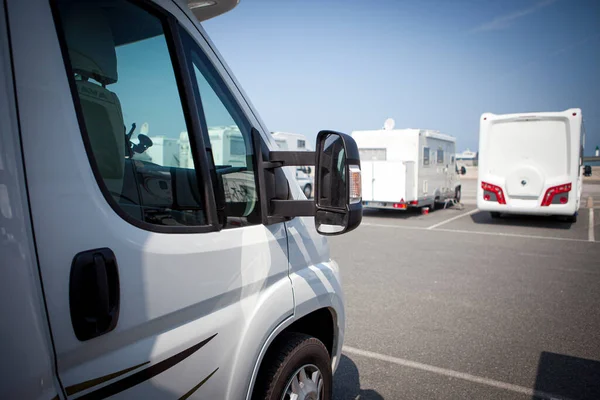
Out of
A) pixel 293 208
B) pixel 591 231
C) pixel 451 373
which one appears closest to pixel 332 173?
pixel 293 208

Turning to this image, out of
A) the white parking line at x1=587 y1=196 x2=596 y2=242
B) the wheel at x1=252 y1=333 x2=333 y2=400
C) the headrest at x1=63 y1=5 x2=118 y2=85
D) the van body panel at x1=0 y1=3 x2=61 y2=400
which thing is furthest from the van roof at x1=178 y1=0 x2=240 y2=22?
the white parking line at x1=587 y1=196 x2=596 y2=242

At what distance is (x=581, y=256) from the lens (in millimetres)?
7398

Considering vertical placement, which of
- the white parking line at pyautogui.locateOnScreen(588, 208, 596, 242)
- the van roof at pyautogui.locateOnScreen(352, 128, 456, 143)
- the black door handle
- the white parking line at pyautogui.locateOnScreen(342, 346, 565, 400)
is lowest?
the white parking line at pyautogui.locateOnScreen(342, 346, 565, 400)

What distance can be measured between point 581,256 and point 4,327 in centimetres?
882

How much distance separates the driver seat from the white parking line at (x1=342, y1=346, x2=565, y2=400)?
3.01 metres

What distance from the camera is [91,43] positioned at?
4.17 ft

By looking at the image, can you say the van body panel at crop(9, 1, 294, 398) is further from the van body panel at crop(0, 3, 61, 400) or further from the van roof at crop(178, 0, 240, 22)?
the van roof at crop(178, 0, 240, 22)

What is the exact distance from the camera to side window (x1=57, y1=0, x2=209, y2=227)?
1.21m

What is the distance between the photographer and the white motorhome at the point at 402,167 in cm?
1215

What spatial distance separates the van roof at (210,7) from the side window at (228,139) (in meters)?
0.57

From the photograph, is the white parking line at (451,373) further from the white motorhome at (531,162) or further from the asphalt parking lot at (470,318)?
the white motorhome at (531,162)

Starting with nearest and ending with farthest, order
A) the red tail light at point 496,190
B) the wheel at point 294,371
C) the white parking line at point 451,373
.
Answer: the wheel at point 294,371, the white parking line at point 451,373, the red tail light at point 496,190

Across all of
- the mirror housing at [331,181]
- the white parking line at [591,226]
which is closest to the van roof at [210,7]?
the mirror housing at [331,181]

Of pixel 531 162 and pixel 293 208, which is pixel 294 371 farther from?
pixel 531 162
